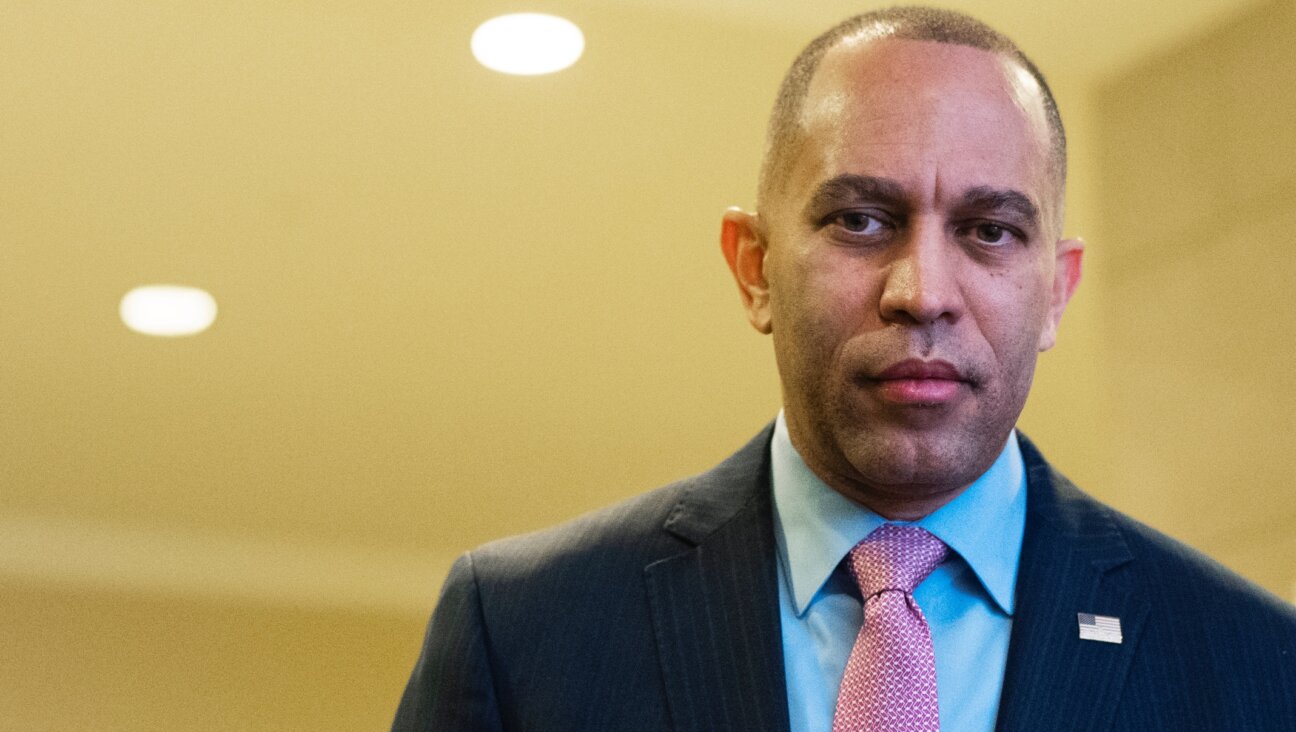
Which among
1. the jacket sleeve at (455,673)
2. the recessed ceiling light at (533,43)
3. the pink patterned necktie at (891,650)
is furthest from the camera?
the recessed ceiling light at (533,43)

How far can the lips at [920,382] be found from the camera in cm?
160

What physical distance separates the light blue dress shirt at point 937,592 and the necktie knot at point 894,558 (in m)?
0.01

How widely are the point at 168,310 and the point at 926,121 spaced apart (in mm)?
1383

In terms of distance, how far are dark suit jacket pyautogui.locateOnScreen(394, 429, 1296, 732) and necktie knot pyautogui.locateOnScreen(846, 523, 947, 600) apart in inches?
3.5

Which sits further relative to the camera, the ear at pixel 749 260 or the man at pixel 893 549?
the ear at pixel 749 260

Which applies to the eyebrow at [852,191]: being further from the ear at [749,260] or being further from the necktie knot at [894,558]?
the necktie knot at [894,558]

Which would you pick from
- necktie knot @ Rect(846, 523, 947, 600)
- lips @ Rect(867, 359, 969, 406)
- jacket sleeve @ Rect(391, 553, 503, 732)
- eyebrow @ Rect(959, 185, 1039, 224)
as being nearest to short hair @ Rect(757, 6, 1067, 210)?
eyebrow @ Rect(959, 185, 1039, 224)

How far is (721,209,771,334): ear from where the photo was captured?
182cm

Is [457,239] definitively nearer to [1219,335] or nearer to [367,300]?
[367,300]

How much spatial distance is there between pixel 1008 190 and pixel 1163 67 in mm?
1820

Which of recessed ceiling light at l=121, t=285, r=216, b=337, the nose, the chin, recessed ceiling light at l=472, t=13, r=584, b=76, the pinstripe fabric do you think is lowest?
the pinstripe fabric

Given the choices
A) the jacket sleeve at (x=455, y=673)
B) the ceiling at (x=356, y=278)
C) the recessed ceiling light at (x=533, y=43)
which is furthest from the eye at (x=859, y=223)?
the recessed ceiling light at (x=533, y=43)

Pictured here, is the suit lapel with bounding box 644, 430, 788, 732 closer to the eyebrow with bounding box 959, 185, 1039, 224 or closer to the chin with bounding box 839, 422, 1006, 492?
the chin with bounding box 839, 422, 1006, 492

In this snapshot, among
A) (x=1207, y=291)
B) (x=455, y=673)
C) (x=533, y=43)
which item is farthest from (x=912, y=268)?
(x=1207, y=291)
